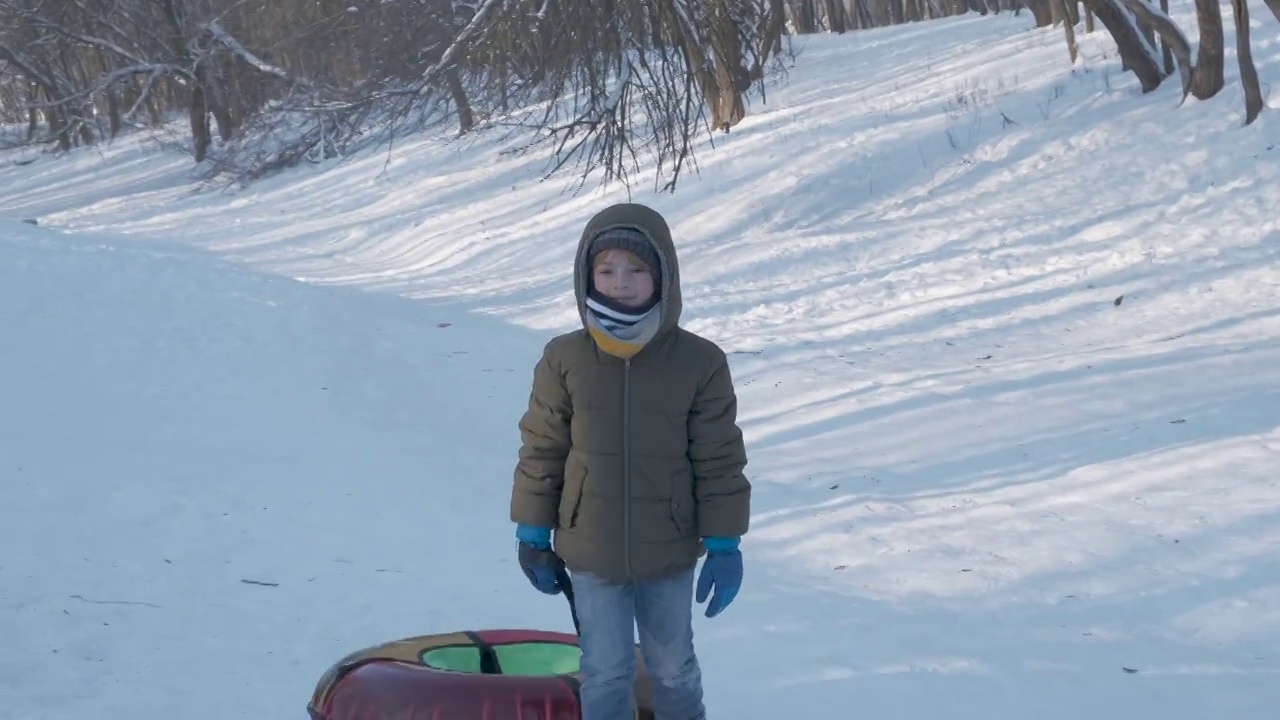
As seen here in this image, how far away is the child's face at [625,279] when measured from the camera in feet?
10.6

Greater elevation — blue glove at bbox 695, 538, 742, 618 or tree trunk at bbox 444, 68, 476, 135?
tree trunk at bbox 444, 68, 476, 135

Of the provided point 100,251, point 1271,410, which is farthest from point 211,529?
point 100,251

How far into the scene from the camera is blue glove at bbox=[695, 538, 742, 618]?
3293 mm

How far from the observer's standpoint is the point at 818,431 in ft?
27.1

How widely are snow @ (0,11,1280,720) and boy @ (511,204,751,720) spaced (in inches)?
49.8

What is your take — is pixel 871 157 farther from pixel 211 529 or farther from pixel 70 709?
pixel 70 709

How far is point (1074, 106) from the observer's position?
1543 centimetres

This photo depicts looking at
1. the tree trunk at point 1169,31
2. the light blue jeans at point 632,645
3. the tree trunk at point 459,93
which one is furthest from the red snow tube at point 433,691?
the tree trunk at point 1169,31

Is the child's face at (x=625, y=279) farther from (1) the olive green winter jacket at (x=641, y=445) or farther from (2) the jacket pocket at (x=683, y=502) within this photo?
(2) the jacket pocket at (x=683, y=502)

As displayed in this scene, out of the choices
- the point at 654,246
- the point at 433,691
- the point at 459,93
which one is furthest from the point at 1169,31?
the point at 433,691

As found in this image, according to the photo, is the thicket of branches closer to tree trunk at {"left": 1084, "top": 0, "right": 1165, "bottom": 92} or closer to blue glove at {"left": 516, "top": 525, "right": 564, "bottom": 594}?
tree trunk at {"left": 1084, "top": 0, "right": 1165, "bottom": 92}

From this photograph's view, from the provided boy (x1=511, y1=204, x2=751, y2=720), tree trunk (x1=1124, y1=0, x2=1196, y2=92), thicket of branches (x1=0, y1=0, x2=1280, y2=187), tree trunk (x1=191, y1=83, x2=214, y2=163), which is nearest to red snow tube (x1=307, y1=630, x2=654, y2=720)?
boy (x1=511, y1=204, x2=751, y2=720)

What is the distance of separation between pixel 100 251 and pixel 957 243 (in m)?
8.34

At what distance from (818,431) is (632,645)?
494 cm
